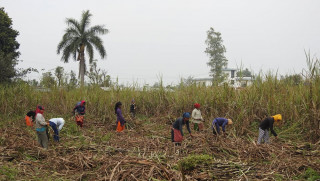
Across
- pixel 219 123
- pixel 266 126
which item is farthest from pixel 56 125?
pixel 266 126

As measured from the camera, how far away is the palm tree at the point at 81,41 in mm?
25391

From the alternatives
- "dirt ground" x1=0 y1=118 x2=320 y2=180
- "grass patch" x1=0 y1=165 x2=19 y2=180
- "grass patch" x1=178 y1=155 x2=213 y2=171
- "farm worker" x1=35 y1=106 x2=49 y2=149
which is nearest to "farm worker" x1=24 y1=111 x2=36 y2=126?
"farm worker" x1=35 y1=106 x2=49 y2=149

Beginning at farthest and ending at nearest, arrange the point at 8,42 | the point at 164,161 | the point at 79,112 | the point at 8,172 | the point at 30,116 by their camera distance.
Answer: the point at 8,42
the point at 79,112
the point at 30,116
the point at 164,161
the point at 8,172

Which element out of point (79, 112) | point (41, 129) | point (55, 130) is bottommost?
point (55, 130)

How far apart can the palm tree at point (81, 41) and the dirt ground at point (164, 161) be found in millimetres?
19275

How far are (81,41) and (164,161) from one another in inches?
903

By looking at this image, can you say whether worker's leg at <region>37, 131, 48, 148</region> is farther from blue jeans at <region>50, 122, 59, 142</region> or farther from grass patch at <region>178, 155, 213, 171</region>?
grass patch at <region>178, 155, 213, 171</region>

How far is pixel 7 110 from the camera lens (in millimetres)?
12523

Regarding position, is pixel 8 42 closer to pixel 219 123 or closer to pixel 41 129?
pixel 41 129

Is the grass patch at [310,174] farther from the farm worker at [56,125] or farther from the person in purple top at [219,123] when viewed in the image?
the farm worker at [56,125]

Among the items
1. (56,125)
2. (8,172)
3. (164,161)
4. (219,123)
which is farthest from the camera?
(56,125)

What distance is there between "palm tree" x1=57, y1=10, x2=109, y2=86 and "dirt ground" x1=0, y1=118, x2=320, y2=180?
1928cm

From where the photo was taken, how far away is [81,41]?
2591cm

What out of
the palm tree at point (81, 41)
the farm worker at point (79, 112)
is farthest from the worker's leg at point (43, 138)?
the palm tree at point (81, 41)
